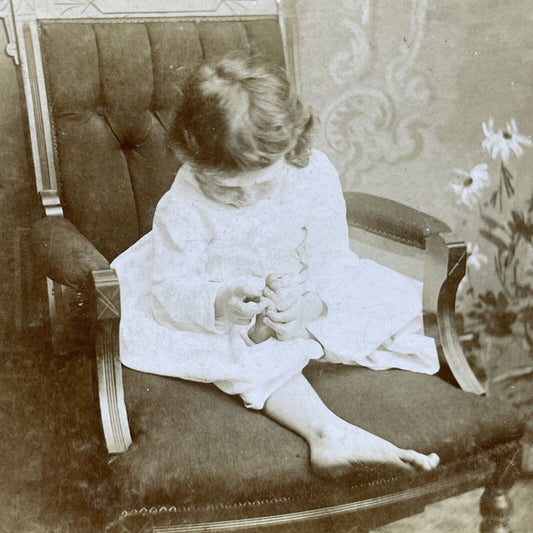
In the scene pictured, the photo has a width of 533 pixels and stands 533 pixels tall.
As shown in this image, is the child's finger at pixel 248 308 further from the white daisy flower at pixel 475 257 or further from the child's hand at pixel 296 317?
the white daisy flower at pixel 475 257

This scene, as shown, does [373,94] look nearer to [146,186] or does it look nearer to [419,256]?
[419,256]

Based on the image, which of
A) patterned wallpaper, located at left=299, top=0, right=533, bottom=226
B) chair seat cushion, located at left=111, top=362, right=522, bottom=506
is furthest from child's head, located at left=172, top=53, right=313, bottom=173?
chair seat cushion, located at left=111, top=362, right=522, bottom=506

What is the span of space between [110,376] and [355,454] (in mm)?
399

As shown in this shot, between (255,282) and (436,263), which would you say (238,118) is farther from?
(436,263)

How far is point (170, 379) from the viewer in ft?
3.31

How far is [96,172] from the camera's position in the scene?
3.66ft

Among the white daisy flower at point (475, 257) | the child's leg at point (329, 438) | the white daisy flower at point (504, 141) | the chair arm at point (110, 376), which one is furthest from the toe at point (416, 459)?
the white daisy flower at point (504, 141)

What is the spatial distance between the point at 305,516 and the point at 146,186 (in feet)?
2.04

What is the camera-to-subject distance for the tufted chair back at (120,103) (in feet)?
3.52

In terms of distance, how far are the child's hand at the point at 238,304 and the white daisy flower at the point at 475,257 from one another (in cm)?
61

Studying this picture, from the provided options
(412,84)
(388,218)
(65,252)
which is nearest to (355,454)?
(388,218)

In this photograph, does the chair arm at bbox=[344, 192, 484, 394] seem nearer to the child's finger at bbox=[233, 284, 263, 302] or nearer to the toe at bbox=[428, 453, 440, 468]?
the toe at bbox=[428, 453, 440, 468]

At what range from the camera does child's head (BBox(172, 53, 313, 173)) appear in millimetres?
932

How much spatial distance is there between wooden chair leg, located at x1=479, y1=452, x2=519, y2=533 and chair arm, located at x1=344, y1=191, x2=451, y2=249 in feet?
1.38
